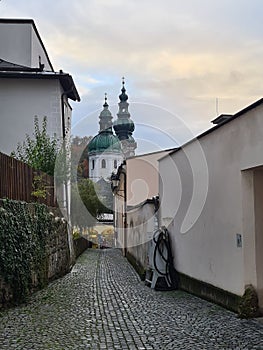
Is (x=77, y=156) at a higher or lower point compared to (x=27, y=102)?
lower

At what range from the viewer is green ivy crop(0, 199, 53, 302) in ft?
27.3

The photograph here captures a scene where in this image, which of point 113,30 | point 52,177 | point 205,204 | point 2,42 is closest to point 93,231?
point 2,42

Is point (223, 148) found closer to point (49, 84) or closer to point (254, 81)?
point (254, 81)

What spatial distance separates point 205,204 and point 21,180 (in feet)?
12.9

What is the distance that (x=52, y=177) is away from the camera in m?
15.4

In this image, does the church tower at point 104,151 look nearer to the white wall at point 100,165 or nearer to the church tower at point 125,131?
the white wall at point 100,165

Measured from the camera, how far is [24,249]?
9352 millimetres

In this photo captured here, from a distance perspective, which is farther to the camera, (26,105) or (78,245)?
(78,245)

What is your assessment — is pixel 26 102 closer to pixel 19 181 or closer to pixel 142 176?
pixel 142 176

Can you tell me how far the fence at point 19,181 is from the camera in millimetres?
9195

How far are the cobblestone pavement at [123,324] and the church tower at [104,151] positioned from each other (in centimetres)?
2667

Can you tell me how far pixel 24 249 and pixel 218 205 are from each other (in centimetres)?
371

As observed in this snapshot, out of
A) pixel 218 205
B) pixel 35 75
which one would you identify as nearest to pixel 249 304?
pixel 218 205

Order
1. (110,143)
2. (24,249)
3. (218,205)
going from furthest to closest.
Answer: (110,143) → (24,249) → (218,205)
